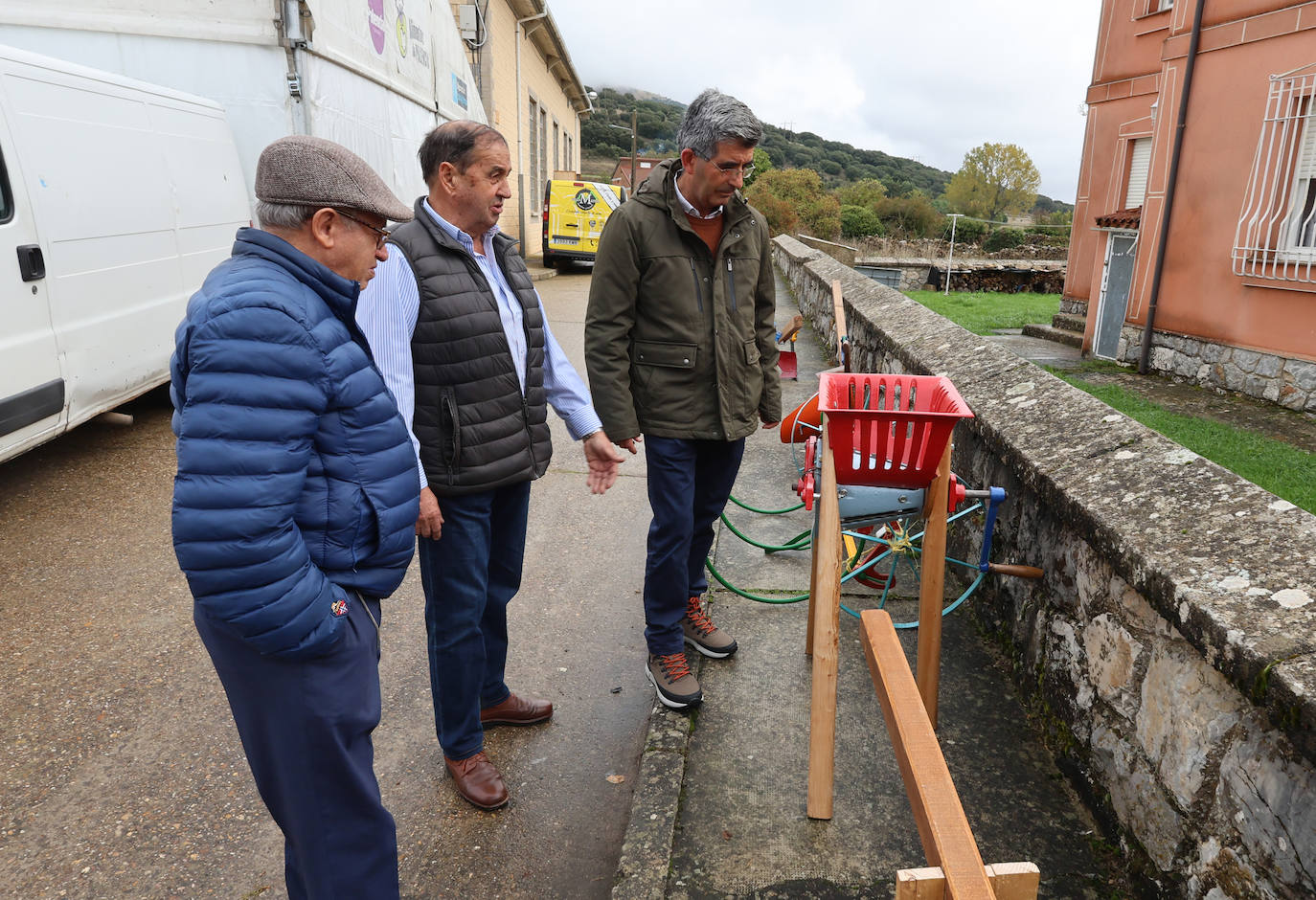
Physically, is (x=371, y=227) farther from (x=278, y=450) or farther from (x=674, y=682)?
(x=674, y=682)

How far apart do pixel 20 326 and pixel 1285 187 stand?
352 inches

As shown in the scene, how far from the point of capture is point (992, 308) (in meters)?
16.3

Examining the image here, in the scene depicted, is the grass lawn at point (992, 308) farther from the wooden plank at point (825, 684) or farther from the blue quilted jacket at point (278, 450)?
the blue quilted jacket at point (278, 450)

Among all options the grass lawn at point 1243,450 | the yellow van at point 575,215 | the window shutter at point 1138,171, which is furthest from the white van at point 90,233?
the window shutter at point 1138,171

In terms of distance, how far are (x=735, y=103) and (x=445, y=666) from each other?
6.41 ft

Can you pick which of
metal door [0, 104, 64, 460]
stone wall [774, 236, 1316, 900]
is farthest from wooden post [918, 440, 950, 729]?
metal door [0, 104, 64, 460]

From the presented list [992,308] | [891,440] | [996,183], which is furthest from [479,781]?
[996,183]

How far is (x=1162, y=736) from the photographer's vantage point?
1.98 m

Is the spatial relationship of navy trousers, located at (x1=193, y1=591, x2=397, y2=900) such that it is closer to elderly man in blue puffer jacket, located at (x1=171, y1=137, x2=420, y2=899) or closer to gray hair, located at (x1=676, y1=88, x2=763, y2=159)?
elderly man in blue puffer jacket, located at (x1=171, y1=137, x2=420, y2=899)

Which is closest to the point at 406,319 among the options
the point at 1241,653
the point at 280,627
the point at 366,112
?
the point at 280,627

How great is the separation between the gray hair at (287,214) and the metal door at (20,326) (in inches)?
143

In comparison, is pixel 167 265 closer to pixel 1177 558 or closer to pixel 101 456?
pixel 101 456

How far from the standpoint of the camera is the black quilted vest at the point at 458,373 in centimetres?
234

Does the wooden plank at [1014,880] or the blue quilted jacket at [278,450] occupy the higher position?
the blue quilted jacket at [278,450]
